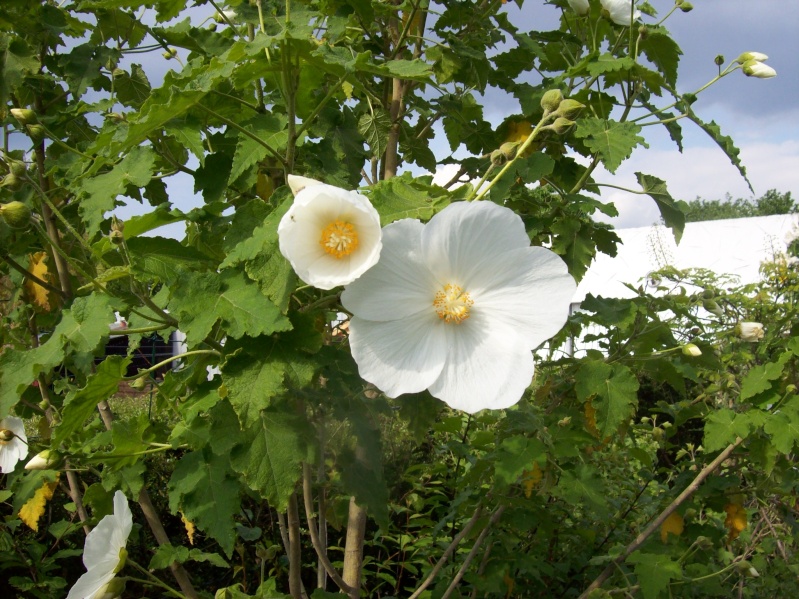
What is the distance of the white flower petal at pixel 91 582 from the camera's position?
143cm

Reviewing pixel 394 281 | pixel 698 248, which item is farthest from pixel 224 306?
pixel 698 248

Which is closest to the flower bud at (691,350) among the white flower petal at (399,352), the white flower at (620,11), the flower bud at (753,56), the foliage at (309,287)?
the foliage at (309,287)

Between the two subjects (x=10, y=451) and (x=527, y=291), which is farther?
(x=10, y=451)

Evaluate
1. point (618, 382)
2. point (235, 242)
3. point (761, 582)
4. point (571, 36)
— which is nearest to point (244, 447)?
point (235, 242)

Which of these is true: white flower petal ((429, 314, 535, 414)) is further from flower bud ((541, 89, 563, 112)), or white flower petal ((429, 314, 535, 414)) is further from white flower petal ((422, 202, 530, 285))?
flower bud ((541, 89, 563, 112))

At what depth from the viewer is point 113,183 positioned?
4.59 ft

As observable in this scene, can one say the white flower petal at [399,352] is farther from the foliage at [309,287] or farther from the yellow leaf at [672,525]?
the yellow leaf at [672,525]

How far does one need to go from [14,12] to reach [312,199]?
1891 millimetres

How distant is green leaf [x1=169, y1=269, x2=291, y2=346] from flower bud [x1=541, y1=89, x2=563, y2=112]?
1.81 feet

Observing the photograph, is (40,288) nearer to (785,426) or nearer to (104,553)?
(104,553)

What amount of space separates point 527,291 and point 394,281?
0.67ft

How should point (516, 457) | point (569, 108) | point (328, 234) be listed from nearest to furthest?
1. point (328, 234)
2. point (569, 108)
3. point (516, 457)

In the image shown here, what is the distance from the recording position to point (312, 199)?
923 mm

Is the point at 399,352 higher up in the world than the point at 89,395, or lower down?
higher up
